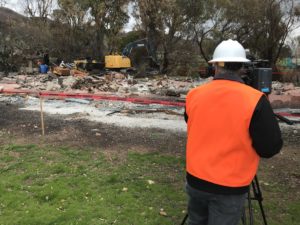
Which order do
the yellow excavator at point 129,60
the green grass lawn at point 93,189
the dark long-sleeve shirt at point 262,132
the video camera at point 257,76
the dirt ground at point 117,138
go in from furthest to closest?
the yellow excavator at point 129,60 < the dirt ground at point 117,138 < the green grass lawn at point 93,189 < the video camera at point 257,76 < the dark long-sleeve shirt at point 262,132

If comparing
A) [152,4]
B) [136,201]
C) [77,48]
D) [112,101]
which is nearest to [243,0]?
[152,4]

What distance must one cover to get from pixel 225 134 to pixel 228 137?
3cm

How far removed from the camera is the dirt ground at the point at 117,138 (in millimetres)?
6808

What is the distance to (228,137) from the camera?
8.93 feet

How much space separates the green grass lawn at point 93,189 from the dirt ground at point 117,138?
0.53 m

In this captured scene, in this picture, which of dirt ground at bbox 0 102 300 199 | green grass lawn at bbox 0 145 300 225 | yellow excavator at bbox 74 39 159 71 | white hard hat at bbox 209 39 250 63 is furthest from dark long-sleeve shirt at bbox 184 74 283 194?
yellow excavator at bbox 74 39 159 71

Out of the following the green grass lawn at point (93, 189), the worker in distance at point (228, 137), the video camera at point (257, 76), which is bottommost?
the green grass lawn at point (93, 189)

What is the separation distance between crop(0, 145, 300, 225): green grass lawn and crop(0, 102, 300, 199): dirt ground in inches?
20.8

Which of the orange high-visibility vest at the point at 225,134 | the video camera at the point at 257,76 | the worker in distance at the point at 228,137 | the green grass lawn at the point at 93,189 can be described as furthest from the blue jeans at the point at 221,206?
the green grass lawn at the point at 93,189

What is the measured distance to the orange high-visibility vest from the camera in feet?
8.83

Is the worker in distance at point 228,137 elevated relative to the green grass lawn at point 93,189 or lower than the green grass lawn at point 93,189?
elevated

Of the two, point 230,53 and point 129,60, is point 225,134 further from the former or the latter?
point 129,60

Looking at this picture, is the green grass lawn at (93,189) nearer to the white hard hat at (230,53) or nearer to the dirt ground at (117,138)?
the dirt ground at (117,138)

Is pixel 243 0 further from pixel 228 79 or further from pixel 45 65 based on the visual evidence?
pixel 228 79
